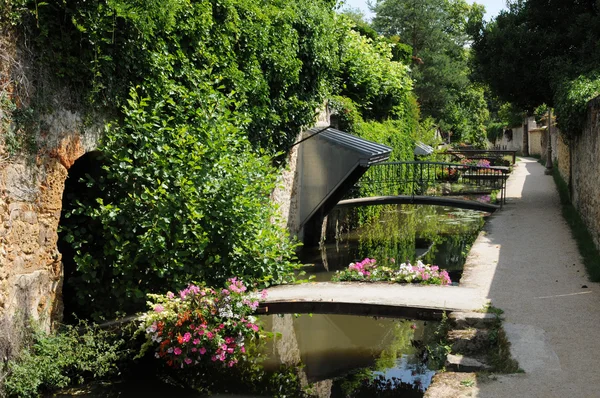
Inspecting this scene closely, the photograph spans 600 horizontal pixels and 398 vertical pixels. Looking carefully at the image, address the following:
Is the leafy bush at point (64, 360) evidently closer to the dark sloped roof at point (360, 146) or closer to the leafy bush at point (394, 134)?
the dark sloped roof at point (360, 146)

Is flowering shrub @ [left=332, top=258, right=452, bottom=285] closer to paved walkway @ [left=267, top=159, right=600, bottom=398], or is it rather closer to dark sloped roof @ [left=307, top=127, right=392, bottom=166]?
paved walkway @ [left=267, top=159, right=600, bottom=398]

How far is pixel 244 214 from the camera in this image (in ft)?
25.1

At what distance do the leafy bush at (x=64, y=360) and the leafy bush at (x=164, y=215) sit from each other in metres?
0.57

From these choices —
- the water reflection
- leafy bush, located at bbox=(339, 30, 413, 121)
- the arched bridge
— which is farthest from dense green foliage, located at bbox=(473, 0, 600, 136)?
the water reflection

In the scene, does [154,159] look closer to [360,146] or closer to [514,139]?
[360,146]

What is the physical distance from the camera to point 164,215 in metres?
7.18

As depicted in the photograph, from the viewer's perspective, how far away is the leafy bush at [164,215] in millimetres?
7188

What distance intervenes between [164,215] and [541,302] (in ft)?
15.3

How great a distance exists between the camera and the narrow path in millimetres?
5430

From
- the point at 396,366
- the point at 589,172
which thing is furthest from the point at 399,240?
the point at 396,366

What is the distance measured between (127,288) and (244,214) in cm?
158

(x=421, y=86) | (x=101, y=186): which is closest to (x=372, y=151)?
(x=101, y=186)

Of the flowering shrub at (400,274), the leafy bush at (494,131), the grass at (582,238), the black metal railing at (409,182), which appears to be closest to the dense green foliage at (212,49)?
the flowering shrub at (400,274)

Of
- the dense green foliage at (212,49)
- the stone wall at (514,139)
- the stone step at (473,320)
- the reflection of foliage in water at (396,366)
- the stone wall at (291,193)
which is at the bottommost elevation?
the reflection of foliage in water at (396,366)
